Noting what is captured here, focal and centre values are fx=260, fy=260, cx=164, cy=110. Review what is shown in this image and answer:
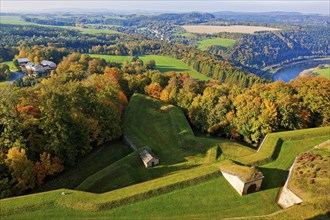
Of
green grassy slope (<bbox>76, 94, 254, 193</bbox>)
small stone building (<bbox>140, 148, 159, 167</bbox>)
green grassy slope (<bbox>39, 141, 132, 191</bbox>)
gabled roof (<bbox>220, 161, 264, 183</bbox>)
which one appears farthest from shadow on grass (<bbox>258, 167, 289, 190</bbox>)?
green grassy slope (<bbox>39, 141, 132, 191</bbox>)

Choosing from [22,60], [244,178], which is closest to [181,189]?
[244,178]

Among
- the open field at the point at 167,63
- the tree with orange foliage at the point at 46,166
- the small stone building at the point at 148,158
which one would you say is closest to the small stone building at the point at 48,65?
the open field at the point at 167,63

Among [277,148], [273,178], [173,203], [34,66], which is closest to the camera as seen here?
[173,203]

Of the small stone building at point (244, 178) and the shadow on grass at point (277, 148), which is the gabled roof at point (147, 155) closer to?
the small stone building at point (244, 178)

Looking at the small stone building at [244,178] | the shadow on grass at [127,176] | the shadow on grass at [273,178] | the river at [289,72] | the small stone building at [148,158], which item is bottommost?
the river at [289,72]

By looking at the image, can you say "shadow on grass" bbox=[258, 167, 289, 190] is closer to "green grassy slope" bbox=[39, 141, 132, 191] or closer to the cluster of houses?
"green grassy slope" bbox=[39, 141, 132, 191]

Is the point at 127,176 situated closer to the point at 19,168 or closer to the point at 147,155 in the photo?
the point at 147,155

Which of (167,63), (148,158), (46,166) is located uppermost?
(46,166)
